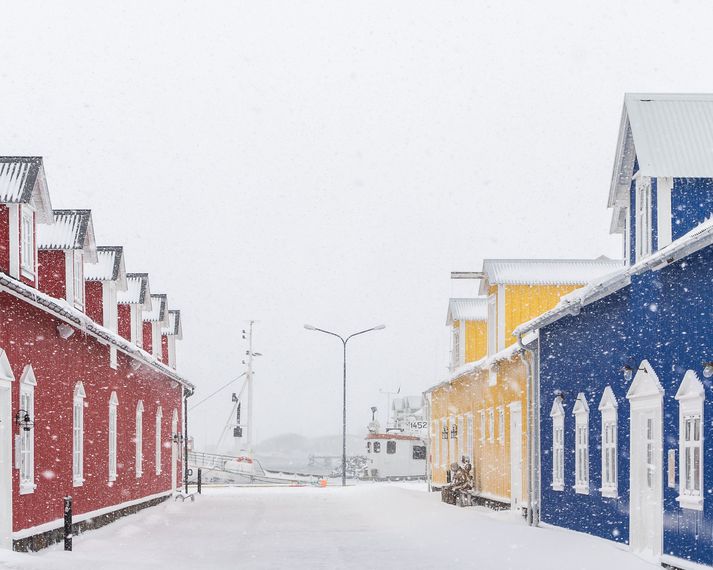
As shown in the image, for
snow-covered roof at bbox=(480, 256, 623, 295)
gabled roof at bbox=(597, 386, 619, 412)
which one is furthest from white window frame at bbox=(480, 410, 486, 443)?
gabled roof at bbox=(597, 386, 619, 412)

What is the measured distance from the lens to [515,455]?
27.6 metres

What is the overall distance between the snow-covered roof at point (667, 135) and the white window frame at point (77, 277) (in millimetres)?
9277

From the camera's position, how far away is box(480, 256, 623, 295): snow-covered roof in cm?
3012

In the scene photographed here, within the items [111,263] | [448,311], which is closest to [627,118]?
[111,263]

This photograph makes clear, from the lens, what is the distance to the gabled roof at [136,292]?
30.7 m

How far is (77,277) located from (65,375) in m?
2.63

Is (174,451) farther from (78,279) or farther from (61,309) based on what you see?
(61,309)

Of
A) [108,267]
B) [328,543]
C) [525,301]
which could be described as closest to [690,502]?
[328,543]

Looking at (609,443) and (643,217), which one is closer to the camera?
(643,217)

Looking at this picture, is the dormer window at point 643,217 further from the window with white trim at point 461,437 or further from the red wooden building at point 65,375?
the window with white trim at point 461,437

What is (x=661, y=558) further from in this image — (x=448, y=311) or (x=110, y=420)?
(x=448, y=311)

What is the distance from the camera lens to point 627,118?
57.9 ft

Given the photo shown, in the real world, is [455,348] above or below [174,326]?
below

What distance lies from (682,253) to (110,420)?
15.2m
